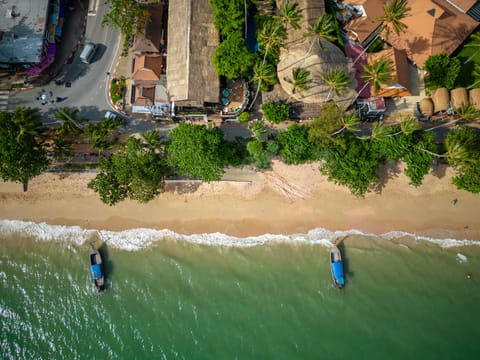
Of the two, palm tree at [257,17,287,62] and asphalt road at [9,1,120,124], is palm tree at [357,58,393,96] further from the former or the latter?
asphalt road at [9,1,120,124]

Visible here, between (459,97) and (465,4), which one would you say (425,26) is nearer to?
(465,4)

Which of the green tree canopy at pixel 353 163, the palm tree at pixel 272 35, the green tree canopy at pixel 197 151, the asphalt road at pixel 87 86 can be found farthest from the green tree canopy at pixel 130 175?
the green tree canopy at pixel 353 163

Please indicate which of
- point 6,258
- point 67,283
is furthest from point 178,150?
point 6,258

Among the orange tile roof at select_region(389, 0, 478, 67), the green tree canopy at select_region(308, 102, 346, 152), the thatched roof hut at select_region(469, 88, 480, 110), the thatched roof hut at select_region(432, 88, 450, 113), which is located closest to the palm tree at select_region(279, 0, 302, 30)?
the green tree canopy at select_region(308, 102, 346, 152)

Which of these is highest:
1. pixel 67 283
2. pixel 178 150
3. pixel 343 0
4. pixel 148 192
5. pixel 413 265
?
pixel 343 0

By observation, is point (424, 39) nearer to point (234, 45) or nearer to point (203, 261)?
point (234, 45)

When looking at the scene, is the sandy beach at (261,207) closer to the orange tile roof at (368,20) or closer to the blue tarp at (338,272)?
the blue tarp at (338,272)

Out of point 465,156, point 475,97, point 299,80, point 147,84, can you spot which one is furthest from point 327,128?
point 147,84
